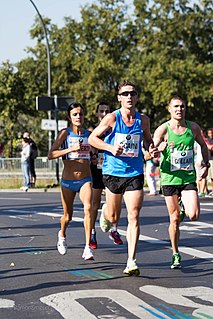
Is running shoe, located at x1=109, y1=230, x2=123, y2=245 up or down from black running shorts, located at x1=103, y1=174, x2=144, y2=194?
down

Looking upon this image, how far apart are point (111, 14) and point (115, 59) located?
321 centimetres

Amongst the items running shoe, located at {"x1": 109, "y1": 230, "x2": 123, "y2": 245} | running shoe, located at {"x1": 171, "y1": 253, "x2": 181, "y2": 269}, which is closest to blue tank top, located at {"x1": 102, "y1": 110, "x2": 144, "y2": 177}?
running shoe, located at {"x1": 171, "y1": 253, "x2": 181, "y2": 269}

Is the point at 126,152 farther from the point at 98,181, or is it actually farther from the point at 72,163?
the point at 98,181

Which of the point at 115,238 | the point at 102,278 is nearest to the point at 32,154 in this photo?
the point at 115,238

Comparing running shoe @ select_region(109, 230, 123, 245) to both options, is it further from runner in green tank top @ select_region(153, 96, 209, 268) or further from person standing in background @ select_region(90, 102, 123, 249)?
runner in green tank top @ select_region(153, 96, 209, 268)

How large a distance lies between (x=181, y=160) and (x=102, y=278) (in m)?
1.68

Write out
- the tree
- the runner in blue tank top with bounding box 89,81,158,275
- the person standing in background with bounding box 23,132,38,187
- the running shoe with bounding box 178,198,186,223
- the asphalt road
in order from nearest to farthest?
the asphalt road, the runner in blue tank top with bounding box 89,81,158,275, the running shoe with bounding box 178,198,186,223, the person standing in background with bounding box 23,132,38,187, the tree

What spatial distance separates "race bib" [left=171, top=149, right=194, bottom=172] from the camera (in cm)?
926

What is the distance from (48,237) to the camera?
41.6 ft

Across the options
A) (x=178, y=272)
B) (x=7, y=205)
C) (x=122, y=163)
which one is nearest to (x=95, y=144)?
(x=122, y=163)

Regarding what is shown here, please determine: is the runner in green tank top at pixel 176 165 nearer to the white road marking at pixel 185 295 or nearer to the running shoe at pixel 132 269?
the running shoe at pixel 132 269

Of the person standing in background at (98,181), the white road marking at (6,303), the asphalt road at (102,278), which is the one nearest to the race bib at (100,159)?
the person standing in background at (98,181)

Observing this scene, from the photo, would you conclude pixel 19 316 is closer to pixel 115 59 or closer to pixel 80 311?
pixel 80 311

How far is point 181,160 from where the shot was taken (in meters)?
9.27
